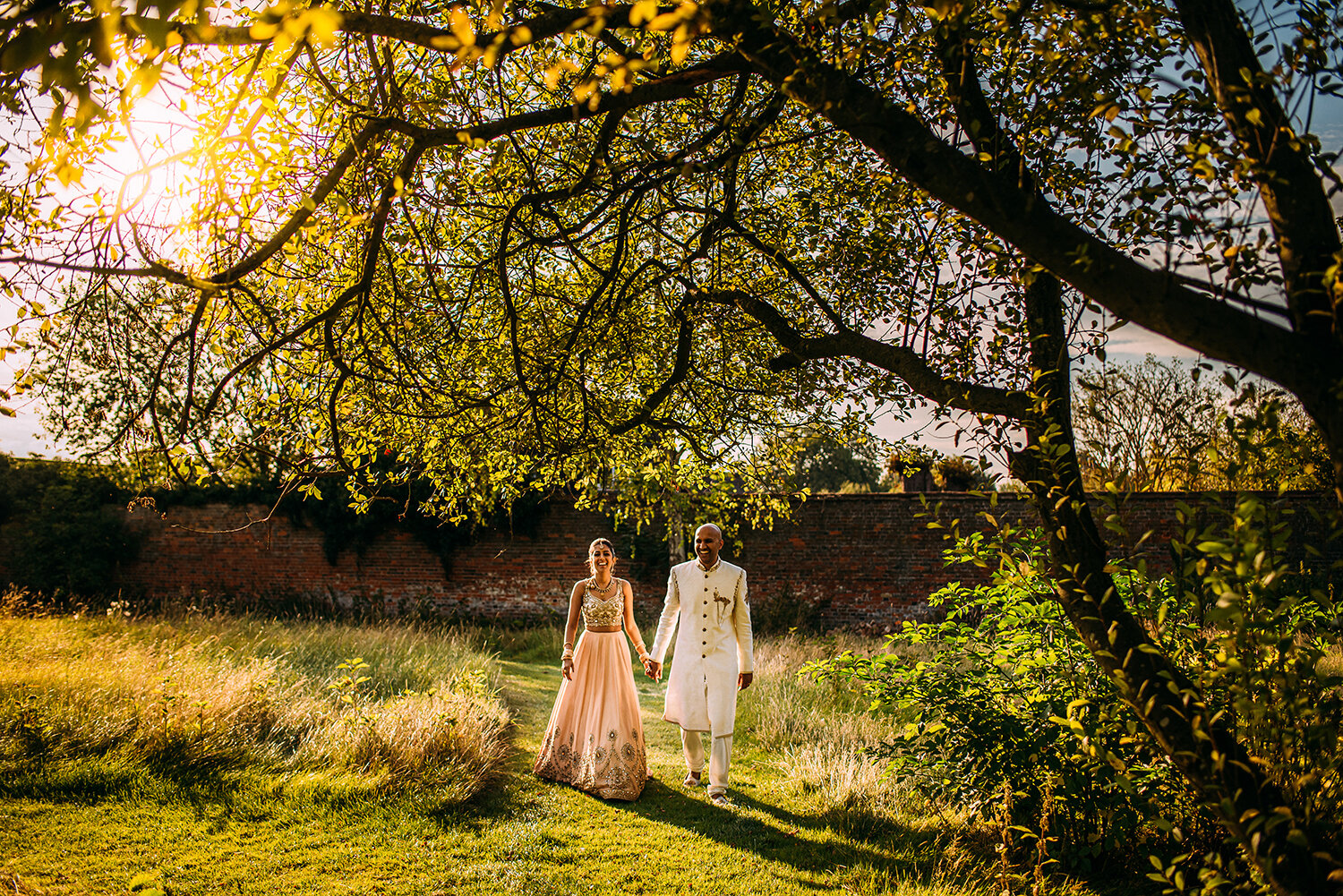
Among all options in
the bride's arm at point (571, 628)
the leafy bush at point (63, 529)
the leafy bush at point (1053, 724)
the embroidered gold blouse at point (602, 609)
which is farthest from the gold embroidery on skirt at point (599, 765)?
the leafy bush at point (63, 529)

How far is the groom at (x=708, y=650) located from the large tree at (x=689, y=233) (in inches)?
34.7

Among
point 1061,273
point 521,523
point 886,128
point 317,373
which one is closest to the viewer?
point 1061,273

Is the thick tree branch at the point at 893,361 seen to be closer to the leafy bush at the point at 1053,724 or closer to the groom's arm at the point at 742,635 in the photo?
the leafy bush at the point at 1053,724

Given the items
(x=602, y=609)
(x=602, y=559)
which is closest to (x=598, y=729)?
(x=602, y=609)

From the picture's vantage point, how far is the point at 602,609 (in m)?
6.80

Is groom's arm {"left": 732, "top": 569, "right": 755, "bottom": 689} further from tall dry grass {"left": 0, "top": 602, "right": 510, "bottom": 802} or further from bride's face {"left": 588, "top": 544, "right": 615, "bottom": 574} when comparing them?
tall dry grass {"left": 0, "top": 602, "right": 510, "bottom": 802}

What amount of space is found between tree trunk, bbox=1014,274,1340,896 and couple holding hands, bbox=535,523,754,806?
9.81 feet

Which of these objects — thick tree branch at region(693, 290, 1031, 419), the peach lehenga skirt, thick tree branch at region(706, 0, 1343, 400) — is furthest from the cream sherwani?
thick tree branch at region(706, 0, 1343, 400)

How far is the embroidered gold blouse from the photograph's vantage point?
6.79m

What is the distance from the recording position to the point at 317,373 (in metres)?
4.84

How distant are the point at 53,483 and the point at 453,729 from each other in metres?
18.0

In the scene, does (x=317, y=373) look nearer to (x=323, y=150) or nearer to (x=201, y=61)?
(x=323, y=150)

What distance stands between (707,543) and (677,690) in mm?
1236

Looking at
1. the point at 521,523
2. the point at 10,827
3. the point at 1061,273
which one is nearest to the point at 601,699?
the point at 10,827
